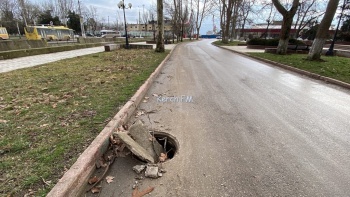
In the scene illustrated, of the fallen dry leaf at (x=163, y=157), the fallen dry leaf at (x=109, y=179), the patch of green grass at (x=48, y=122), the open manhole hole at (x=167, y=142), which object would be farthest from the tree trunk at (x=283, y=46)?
the fallen dry leaf at (x=109, y=179)

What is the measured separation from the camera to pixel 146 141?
2904 mm

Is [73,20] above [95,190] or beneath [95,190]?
above

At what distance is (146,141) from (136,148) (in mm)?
299

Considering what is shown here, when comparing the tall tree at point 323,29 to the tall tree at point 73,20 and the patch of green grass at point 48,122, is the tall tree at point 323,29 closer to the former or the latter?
the patch of green grass at point 48,122

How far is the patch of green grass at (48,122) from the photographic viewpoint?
2.12 metres

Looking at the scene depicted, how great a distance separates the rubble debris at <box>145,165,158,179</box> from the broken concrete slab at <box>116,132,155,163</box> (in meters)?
0.16

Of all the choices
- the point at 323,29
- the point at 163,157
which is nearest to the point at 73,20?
the point at 323,29

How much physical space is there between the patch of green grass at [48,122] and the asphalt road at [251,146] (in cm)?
63

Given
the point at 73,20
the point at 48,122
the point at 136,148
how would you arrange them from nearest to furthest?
1. the point at 136,148
2. the point at 48,122
3. the point at 73,20

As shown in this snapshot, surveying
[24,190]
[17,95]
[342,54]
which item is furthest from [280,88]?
[342,54]

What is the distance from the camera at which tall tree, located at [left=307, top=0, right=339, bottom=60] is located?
1018cm

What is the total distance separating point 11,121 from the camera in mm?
3389

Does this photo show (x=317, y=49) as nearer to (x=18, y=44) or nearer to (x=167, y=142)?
(x=167, y=142)

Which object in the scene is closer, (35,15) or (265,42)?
(265,42)
